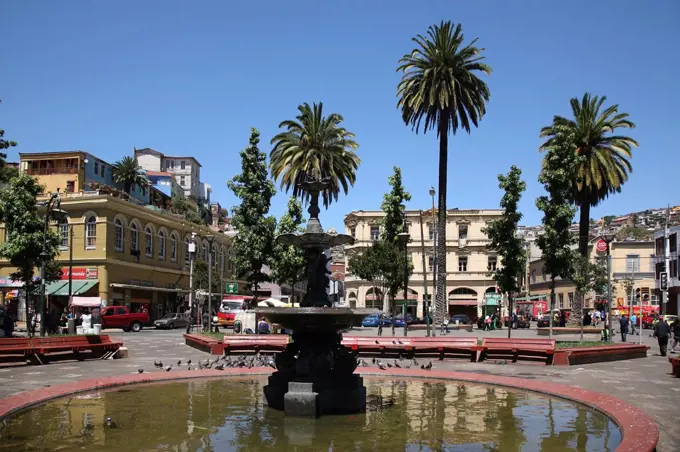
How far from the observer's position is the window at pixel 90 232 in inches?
2002

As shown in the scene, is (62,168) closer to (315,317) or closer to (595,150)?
(595,150)

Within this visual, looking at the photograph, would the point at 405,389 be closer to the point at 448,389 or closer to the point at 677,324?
the point at 448,389

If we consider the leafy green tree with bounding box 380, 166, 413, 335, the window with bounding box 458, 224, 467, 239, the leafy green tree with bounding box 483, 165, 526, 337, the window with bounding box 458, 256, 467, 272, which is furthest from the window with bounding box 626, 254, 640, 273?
the leafy green tree with bounding box 483, 165, 526, 337

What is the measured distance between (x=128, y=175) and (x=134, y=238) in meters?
26.3

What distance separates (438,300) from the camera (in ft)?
132

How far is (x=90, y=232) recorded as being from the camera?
51125 mm

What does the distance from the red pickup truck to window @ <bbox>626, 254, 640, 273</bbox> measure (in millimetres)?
55554

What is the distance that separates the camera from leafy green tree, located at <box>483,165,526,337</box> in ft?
103

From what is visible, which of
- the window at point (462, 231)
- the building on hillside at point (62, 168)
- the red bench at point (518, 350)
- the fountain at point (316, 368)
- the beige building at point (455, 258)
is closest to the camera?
the fountain at point (316, 368)

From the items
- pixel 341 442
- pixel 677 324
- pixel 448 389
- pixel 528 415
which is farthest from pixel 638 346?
pixel 341 442

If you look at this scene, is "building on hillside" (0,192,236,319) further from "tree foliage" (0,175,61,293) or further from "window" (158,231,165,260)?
"tree foliage" (0,175,61,293)

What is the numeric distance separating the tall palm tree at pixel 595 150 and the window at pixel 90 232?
35119 millimetres

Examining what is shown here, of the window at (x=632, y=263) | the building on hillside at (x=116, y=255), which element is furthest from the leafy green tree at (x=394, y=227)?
the window at (x=632, y=263)

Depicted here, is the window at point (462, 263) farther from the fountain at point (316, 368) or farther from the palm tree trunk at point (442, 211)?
the fountain at point (316, 368)
